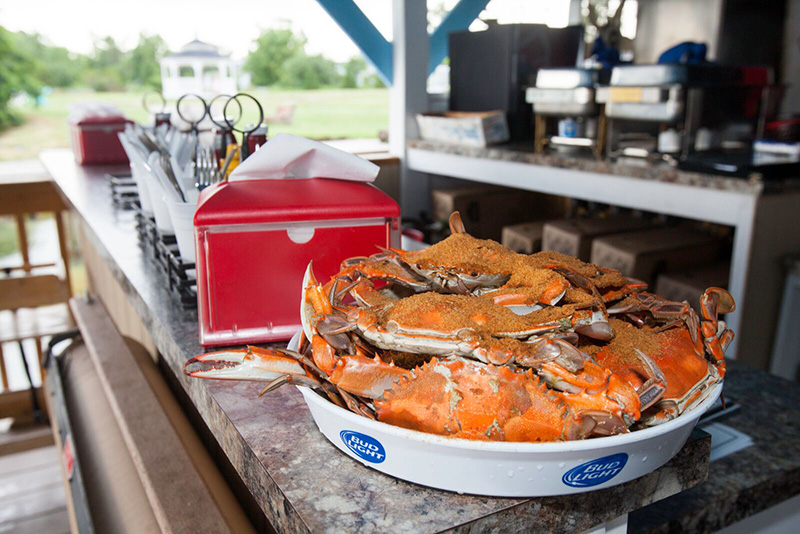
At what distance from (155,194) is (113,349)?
0.50 meters

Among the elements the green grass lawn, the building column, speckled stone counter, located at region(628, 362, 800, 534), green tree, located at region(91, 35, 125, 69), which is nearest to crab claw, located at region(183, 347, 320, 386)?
speckled stone counter, located at region(628, 362, 800, 534)

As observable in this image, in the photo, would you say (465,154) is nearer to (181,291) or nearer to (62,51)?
(181,291)

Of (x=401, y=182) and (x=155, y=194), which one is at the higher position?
(x=155, y=194)

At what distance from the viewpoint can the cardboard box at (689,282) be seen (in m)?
2.66

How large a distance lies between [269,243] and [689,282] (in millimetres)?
2244

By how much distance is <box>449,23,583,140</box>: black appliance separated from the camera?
4102 mm

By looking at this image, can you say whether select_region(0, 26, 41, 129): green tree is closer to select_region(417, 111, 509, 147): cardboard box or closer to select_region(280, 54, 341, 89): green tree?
select_region(280, 54, 341, 89): green tree

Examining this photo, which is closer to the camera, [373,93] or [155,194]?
[155,194]

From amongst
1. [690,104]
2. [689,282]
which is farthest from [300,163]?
[690,104]

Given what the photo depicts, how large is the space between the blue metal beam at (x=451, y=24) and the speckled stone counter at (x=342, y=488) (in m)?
4.09

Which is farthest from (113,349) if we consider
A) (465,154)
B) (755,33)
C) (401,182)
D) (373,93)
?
(373,93)

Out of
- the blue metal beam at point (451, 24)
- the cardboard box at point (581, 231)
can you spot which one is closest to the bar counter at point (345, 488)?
the cardboard box at point (581, 231)

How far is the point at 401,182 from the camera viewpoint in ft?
15.1

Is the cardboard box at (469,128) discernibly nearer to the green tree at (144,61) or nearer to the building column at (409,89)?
the building column at (409,89)
